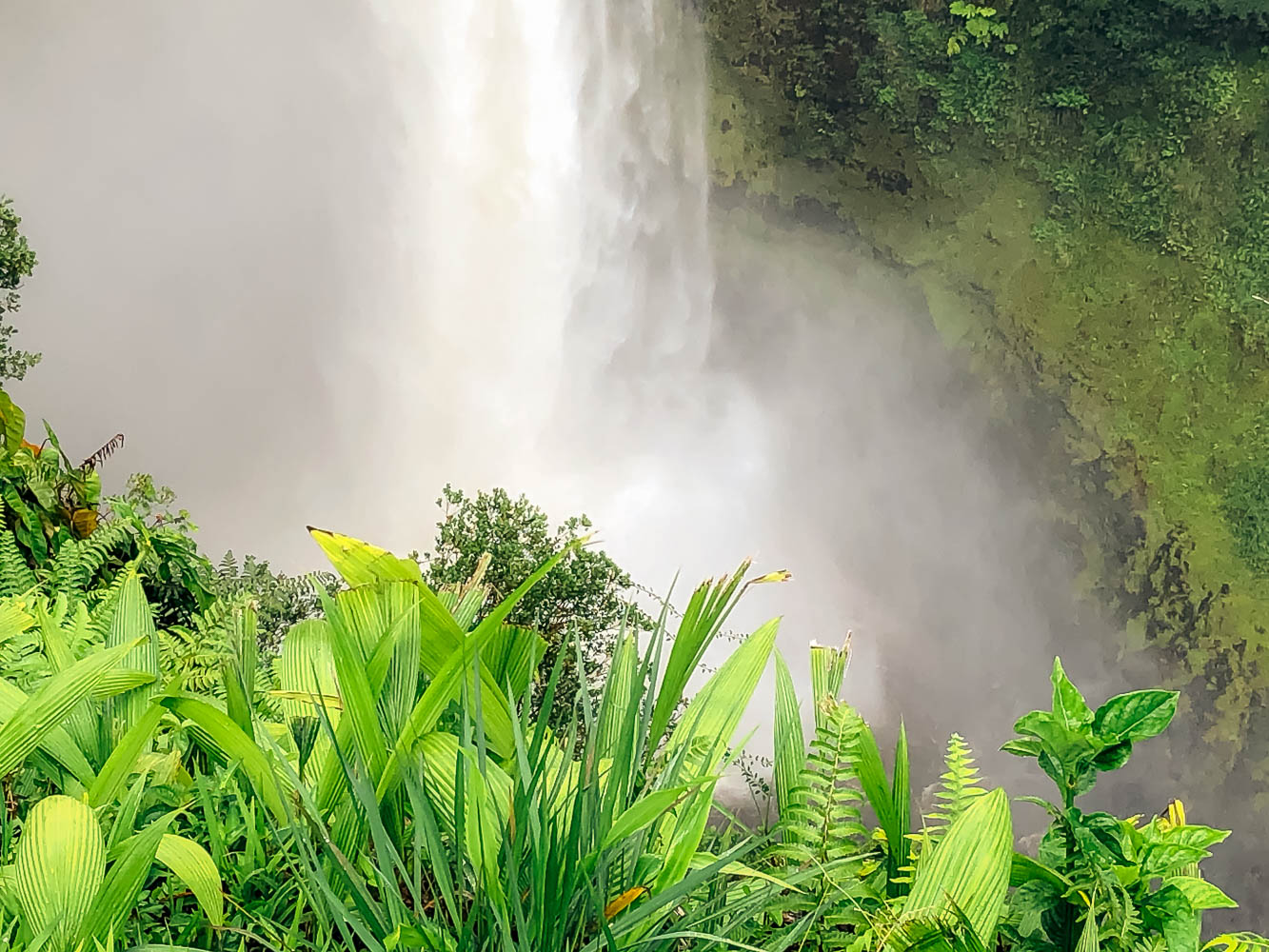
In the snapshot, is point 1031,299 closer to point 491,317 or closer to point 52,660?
point 491,317

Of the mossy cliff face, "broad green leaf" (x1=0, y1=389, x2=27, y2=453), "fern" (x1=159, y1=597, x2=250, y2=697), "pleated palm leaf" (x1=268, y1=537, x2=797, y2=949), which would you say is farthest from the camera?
the mossy cliff face

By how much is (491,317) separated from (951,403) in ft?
12.8

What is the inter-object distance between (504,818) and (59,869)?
0.53ft

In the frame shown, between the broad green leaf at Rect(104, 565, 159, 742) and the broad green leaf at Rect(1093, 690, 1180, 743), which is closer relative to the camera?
the broad green leaf at Rect(1093, 690, 1180, 743)

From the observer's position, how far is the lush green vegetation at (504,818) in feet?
0.97

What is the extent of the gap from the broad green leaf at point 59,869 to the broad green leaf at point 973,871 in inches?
11.8

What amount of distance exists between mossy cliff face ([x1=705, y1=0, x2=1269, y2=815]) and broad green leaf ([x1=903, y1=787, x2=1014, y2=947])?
6739 millimetres

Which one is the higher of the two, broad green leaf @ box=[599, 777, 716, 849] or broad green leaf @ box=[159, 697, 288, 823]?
broad green leaf @ box=[599, 777, 716, 849]

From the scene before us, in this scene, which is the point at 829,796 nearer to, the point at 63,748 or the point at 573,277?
the point at 63,748

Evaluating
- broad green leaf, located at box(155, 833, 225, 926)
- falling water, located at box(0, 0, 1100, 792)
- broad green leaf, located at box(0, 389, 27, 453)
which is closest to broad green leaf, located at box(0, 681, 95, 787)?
broad green leaf, located at box(155, 833, 225, 926)

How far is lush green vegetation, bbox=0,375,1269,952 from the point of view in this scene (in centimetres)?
30

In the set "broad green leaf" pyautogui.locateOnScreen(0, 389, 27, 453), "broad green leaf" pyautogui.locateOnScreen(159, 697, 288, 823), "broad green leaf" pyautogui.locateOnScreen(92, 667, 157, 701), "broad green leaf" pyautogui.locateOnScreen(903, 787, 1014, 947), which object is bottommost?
"broad green leaf" pyautogui.locateOnScreen(159, 697, 288, 823)

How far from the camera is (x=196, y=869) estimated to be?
322 millimetres

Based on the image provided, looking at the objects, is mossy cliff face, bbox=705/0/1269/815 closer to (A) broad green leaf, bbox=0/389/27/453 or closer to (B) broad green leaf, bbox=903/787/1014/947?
(A) broad green leaf, bbox=0/389/27/453
